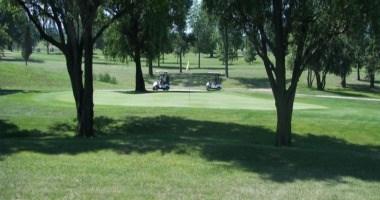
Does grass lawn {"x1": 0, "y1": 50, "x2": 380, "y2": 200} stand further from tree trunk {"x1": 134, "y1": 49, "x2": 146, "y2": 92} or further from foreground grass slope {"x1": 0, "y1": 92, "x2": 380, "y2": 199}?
tree trunk {"x1": 134, "y1": 49, "x2": 146, "y2": 92}

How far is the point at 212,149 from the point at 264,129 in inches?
360

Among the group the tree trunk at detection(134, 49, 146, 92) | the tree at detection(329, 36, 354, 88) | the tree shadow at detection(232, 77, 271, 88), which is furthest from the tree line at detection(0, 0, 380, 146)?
the tree shadow at detection(232, 77, 271, 88)

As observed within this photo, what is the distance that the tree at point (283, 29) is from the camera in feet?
51.9

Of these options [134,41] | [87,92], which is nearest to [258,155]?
[87,92]

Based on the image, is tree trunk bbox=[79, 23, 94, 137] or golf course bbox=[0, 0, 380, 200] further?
tree trunk bbox=[79, 23, 94, 137]

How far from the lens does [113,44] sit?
152 feet

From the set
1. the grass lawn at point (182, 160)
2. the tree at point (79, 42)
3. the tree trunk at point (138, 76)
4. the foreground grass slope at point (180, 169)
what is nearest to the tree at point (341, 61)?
the tree trunk at point (138, 76)

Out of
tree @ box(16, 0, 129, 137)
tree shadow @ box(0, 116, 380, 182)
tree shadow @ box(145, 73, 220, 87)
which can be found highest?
tree @ box(16, 0, 129, 137)

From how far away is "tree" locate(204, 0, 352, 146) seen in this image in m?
15.8

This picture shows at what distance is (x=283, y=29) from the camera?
1628 centimetres

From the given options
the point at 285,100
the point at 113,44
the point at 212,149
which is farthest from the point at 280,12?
the point at 113,44

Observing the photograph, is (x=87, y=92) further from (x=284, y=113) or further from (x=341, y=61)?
(x=341, y=61)

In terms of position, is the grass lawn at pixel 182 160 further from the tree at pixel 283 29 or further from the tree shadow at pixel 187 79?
the tree shadow at pixel 187 79

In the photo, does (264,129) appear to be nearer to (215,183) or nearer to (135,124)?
(135,124)
